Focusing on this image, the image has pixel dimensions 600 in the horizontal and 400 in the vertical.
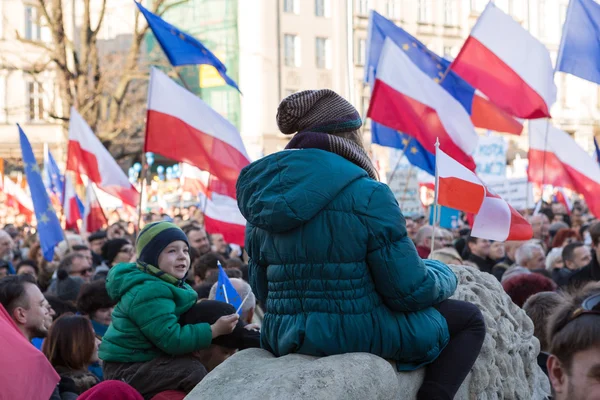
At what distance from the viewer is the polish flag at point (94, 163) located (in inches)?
476

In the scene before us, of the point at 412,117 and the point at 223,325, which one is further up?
the point at 412,117

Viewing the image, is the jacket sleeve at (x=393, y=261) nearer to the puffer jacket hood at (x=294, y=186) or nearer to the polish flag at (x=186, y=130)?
the puffer jacket hood at (x=294, y=186)

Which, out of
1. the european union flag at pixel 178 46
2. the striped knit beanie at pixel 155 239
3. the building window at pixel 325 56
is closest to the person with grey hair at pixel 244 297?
the striped knit beanie at pixel 155 239

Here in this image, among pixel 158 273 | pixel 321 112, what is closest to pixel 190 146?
pixel 158 273

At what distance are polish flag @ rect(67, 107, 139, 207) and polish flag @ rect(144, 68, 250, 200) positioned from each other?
95.5 inches

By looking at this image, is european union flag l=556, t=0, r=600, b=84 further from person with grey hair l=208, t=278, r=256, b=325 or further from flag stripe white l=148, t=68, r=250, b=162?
person with grey hair l=208, t=278, r=256, b=325

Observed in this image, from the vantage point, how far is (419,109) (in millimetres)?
10133

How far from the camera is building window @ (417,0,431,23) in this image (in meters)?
63.6

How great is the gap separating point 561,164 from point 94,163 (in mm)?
5561

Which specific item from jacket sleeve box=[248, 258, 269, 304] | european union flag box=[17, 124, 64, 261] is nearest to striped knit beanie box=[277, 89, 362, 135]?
jacket sleeve box=[248, 258, 269, 304]

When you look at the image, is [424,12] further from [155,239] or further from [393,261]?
[393,261]

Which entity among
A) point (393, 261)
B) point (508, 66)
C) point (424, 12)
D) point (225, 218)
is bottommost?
point (225, 218)

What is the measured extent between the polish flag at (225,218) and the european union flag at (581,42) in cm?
363

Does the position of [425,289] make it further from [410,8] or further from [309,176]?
[410,8]
